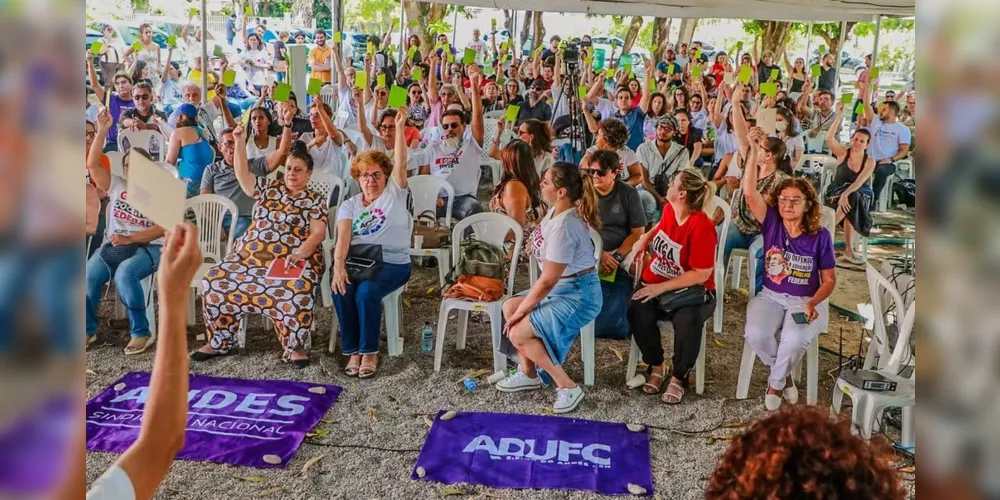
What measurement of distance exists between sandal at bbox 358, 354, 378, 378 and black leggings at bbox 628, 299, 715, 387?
1.29m

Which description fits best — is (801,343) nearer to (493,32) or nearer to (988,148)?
(988,148)

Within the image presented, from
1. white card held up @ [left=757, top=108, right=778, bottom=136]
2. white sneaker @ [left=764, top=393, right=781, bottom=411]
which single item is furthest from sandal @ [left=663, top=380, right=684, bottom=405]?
white card held up @ [left=757, top=108, right=778, bottom=136]

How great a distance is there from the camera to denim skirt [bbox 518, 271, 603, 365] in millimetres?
3707

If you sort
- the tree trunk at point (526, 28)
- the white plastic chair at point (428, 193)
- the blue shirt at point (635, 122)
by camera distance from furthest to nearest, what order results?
the tree trunk at point (526, 28) → the blue shirt at point (635, 122) → the white plastic chair at point (428, 193)

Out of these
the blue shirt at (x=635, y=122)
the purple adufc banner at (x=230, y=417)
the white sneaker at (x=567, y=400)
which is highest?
the blue shirt at (x=635, y=122)

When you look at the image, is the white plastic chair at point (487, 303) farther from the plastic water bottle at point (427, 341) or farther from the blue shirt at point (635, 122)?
the blue shirt at point (635, 122)

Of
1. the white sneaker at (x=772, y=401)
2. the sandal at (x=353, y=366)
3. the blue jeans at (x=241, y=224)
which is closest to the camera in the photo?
the white sneaker at (x=772, y=401)

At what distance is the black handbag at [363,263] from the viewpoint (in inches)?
163

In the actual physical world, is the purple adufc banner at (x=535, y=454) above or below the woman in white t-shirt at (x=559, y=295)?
below

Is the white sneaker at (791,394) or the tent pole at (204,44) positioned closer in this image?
the white sneaker at (791,394)

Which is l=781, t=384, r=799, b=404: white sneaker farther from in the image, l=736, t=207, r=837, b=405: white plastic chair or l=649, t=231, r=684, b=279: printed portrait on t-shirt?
l=649, t=231, r=684, b=279: printed portrait on t-shirt

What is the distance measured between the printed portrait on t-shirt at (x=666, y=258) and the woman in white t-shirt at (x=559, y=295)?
30cm

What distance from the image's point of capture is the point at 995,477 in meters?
0.55

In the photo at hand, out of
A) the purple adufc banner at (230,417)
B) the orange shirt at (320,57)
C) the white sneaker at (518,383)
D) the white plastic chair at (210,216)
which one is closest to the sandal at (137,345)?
the purple adufc banner at (230,417)
